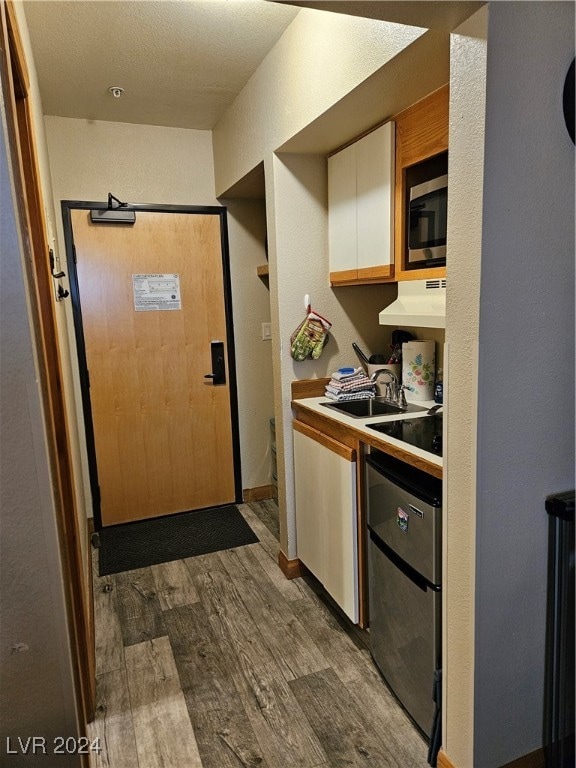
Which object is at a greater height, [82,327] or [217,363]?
[82,327]

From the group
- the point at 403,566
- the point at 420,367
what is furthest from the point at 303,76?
the point at 403,566

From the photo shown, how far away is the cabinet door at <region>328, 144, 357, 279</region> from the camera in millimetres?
2227

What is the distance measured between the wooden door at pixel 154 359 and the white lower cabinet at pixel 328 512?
116 centimetres

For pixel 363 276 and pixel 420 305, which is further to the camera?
pixel 363 276

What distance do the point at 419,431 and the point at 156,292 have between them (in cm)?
209

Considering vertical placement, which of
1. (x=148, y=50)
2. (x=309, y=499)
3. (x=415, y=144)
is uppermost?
(x=148, y=50)

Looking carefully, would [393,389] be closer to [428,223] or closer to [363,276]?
[363,276]

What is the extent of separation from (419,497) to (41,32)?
2319 mm

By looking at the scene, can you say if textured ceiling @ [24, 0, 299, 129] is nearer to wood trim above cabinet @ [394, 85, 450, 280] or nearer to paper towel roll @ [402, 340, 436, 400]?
wood trim above cabinet @ [394, 85, 450, 280]

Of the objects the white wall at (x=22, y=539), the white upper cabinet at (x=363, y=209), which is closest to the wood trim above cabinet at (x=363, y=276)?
the white upper cabinet at (x=363, y=209)

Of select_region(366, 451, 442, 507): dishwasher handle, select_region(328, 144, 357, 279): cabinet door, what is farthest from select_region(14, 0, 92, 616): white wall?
select_region(328, 144, 357, 279): cabinet door

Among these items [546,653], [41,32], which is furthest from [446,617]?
[41,32]

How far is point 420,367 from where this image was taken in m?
2.31

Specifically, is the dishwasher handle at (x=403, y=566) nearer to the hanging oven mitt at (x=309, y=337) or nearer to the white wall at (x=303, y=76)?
the hanging oven mitt at (x=309, y=337)
